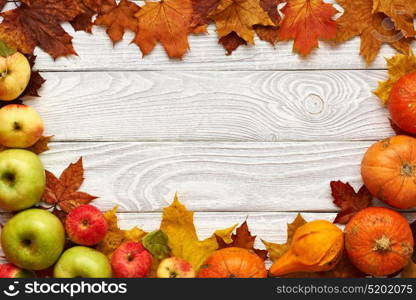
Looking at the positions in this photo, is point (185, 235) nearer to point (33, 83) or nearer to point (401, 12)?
point (33, 83)

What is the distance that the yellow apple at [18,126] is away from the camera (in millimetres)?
1521

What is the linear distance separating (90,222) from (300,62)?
628mm

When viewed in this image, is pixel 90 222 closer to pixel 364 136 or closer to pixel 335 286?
pixel 335 286

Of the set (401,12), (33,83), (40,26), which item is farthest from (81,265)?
(401,12)

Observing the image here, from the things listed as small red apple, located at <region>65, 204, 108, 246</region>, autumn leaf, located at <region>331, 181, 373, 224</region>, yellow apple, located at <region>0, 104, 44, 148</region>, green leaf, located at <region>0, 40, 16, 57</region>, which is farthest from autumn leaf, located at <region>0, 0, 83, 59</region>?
autumn leaf, located at <region>331, 181, 373, 224</region>

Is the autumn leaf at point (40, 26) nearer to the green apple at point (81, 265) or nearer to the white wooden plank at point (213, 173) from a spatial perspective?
the white wooden plank at point (213, 173)

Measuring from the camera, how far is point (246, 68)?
1.62 metres

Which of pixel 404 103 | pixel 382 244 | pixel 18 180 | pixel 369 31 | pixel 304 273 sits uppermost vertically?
pixel 369 31

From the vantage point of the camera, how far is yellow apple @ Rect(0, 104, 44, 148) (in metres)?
1.52

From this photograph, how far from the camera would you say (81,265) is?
1.49 metres

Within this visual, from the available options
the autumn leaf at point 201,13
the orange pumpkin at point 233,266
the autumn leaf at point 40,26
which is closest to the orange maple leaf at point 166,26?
the autumn leaf at point 201,13

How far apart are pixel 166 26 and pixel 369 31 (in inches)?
19.3

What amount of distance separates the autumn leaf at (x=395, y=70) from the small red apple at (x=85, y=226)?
0.72 meters

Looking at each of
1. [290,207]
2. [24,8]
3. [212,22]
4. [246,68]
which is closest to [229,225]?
[290,207]
